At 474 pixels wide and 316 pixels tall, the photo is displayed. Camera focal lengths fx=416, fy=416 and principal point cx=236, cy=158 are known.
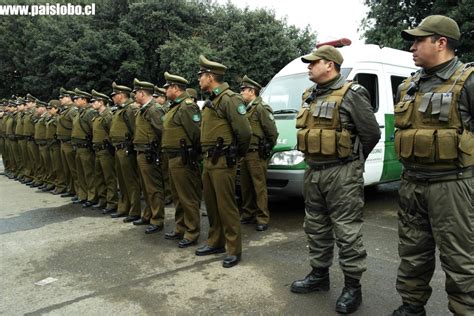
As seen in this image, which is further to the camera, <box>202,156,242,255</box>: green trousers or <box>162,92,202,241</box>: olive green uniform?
<box>162,92,202,241</box>: olive green uniform

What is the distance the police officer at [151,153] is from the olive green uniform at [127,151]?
0.39 metres

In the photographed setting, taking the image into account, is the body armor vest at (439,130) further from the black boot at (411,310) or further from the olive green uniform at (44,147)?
the olive green uniform at (44,147)

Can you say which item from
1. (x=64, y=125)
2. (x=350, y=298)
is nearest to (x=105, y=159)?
(x=64, y=125)

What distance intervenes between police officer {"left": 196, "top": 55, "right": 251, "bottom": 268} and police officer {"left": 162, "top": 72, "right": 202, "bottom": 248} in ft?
1.90

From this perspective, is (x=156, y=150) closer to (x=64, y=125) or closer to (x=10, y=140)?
(x=64, y=125)

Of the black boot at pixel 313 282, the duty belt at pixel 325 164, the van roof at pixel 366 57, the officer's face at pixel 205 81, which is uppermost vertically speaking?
the van roof at pixel 366 57

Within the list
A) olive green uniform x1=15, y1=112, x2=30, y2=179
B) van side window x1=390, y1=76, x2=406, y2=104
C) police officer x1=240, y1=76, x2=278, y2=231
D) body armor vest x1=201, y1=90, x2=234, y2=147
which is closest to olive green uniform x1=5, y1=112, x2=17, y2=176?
olive green uniform x1=15, y1=112, x2=30, y2=179

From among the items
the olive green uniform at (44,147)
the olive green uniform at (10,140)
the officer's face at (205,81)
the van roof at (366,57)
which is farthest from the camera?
the olive green uniform at (10,140)

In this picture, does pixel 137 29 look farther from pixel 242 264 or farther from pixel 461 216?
pixel 461 216

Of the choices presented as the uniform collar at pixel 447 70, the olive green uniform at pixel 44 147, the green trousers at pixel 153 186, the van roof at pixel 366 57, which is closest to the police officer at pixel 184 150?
the green trousers at pixel 153 186

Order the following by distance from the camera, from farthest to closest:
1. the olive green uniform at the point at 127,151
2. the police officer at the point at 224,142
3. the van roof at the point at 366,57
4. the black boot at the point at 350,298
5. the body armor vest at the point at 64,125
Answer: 1. the body armor vest at the point at 64,125
2. the van roof at the point at 366,57
3. the olive green uniform at the point at 127,151
4. the police officer at the point at 224,142
5. the black boot at the point at 350,298

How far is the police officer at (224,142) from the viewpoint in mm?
4480

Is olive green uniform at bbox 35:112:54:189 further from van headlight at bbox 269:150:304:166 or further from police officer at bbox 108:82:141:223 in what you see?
van headlight at bbox 269:150:304:166

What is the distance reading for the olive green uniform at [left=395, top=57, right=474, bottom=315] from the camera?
2.75 metres
